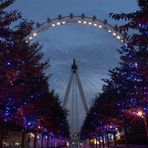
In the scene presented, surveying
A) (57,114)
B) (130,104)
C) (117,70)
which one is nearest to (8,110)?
(130,104)

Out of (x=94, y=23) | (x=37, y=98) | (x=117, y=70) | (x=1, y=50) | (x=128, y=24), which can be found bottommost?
(x=128, y=24)

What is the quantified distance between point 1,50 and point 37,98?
76.2ft

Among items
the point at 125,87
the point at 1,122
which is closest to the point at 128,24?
the point at 1,122

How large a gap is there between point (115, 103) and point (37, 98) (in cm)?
1286

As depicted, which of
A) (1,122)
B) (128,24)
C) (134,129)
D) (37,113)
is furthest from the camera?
(134,129)

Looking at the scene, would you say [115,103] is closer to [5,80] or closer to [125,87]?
[125,87]

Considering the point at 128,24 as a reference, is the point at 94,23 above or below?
above

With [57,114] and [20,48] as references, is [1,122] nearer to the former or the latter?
[20,48]

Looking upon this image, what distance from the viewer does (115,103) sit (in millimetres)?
51312

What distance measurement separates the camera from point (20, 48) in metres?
20.6

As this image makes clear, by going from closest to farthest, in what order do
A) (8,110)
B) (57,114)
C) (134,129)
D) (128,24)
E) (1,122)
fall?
(128,24), (8,110), (1,122), (134,129), (57,114)

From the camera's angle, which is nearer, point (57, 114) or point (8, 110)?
point (8, 110)

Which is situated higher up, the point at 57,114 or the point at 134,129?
the point at 57,114

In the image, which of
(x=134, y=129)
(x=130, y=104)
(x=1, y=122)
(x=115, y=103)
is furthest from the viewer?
(x=134, y=129)
